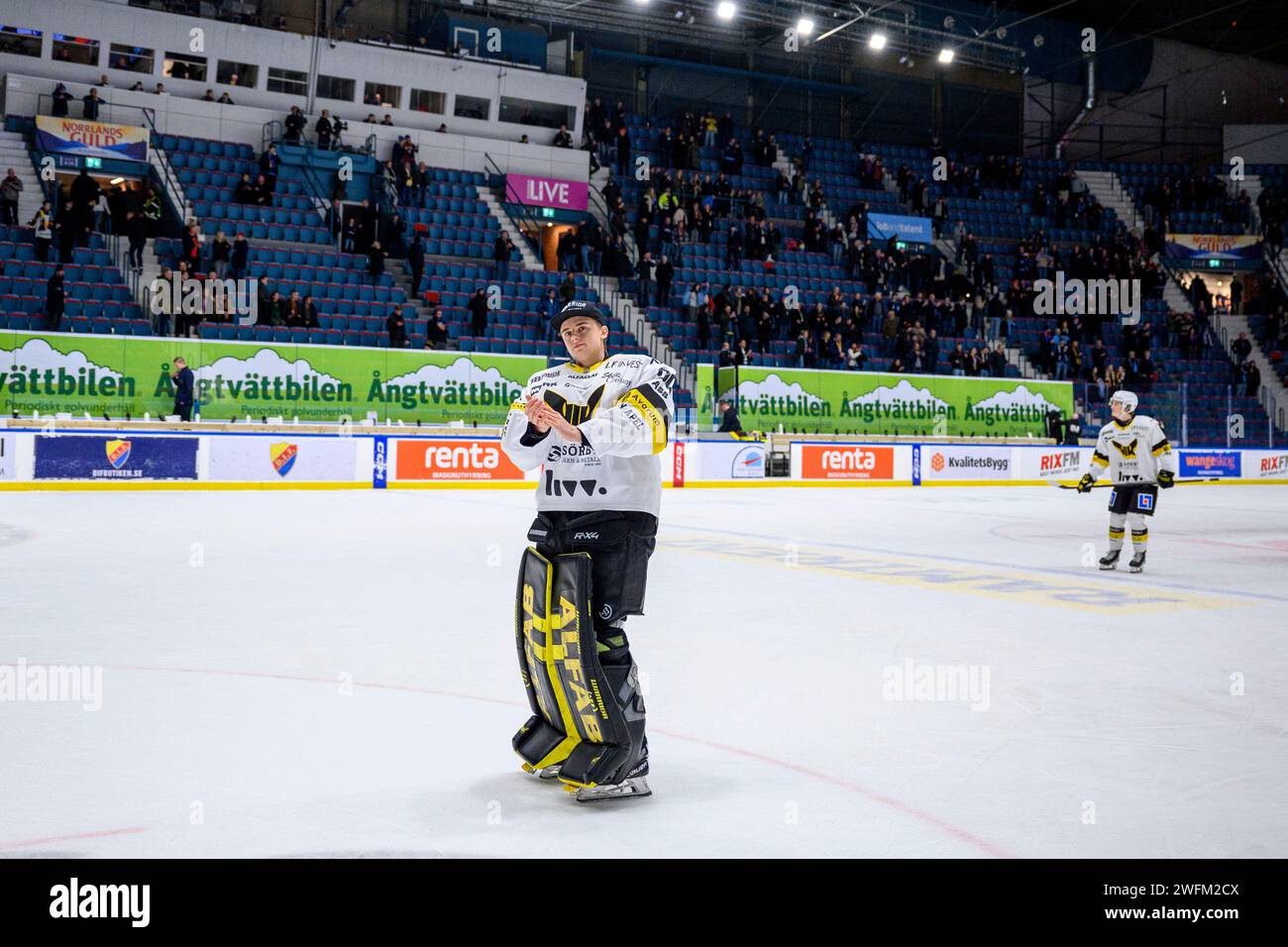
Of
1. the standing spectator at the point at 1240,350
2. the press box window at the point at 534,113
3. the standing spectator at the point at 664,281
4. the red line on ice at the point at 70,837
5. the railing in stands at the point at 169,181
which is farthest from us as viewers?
the press box window at the point at 534,113

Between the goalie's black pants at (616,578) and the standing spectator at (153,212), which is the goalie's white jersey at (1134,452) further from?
the standing spectator at (153,212)

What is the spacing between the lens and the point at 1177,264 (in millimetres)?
40406

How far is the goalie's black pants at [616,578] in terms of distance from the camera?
408 cm

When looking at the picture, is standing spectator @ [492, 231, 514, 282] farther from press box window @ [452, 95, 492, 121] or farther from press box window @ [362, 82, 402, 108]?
press box window @ [452, 95, 492, 121]

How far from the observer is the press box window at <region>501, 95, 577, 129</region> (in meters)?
34.8

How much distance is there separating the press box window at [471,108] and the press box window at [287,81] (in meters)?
4.17

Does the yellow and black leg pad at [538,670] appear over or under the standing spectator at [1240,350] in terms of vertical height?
under

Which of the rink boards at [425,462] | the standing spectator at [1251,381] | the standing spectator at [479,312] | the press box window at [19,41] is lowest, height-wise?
the rink boards at [425,462]

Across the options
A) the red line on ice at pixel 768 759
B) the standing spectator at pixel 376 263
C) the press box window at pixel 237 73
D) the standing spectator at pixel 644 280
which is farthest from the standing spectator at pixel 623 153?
the red line on ice at pixel 768 759

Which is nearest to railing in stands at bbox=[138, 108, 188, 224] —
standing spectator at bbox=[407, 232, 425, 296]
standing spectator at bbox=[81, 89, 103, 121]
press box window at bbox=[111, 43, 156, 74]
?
standing spectator at bbox=[81, 89, 103, 121]

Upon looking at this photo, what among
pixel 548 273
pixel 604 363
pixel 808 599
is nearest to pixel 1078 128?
pixel 548 273

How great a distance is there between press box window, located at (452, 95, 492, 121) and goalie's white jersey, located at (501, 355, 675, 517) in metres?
31.6

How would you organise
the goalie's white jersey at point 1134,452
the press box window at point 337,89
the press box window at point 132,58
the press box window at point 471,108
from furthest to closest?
the press box window at point 471,108 → the press box window at point 337,89 → the press box window at point 132,58 → the goalie's white jersey at point 1134,452

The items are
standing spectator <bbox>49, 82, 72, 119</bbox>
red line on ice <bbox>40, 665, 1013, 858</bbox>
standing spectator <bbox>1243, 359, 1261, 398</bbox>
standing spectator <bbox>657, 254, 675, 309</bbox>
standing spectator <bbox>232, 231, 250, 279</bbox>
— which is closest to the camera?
red line on ice <bbox>40, 665, 1013, 858</bbox>
